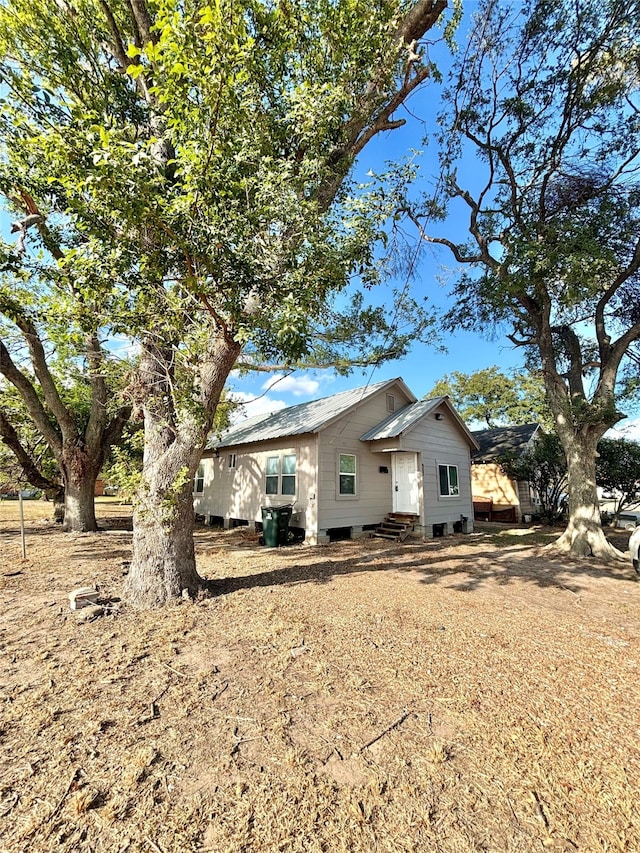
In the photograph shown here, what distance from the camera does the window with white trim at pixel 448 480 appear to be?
550 inches

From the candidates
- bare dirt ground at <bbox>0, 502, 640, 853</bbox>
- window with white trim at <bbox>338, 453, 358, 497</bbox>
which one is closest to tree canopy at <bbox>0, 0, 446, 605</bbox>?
bare dirt ground at <bbox>0, 502, 640, 853</bbox>

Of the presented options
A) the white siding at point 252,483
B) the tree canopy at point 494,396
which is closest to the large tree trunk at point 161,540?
the white siding at point 252,483

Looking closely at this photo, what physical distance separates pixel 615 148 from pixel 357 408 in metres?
9.30

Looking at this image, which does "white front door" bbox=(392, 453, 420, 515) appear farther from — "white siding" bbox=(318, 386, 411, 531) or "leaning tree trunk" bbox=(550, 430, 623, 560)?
"leaning tree trunk" bbox=(550, 430, 623, 560)

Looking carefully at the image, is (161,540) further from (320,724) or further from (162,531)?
(320,724)

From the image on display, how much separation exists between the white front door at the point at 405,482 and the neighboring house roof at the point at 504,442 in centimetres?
773

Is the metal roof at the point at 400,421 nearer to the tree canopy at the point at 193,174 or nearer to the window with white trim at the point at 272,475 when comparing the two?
the window with white trim at the point at 272,475

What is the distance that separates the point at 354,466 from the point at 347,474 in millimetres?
399

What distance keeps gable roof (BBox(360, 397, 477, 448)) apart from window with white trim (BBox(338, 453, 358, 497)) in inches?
34.4

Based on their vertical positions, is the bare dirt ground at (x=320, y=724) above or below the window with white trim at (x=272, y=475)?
below

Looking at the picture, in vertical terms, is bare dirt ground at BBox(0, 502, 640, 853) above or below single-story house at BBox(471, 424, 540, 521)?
below

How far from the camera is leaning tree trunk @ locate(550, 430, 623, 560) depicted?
9.50 m

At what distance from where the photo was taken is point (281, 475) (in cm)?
1252

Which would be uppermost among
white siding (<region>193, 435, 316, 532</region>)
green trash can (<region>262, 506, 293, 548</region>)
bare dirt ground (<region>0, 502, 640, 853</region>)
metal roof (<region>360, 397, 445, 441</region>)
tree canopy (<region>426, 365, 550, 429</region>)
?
tree canopy (<region>426, 365, 550, 429</region>)
